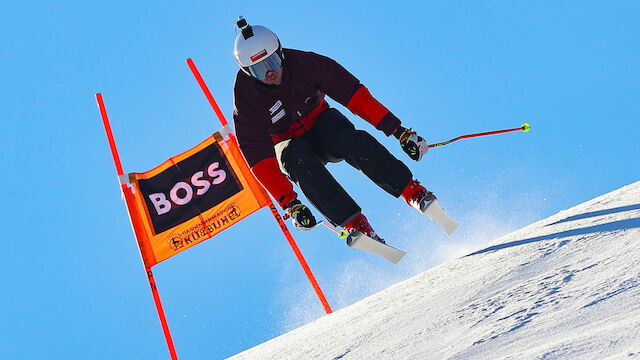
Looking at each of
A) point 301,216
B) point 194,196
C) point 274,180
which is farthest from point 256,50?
point 194,196

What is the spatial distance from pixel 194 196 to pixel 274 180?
2811mm

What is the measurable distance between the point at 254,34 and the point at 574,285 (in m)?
3.56

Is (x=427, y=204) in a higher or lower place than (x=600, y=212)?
higher

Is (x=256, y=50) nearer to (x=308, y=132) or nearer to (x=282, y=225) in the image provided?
(x=308, y=132)

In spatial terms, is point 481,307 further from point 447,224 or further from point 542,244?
point 447,224

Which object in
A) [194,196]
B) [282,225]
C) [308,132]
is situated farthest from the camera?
[194,196]

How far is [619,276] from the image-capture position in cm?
275

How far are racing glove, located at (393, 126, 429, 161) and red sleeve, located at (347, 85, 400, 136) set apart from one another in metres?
0.13

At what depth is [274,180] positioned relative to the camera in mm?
5609

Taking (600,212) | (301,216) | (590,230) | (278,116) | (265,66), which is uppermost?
(265,66)

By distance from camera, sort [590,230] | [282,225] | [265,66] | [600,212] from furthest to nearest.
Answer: [282,225] → [265,66] → [600,212] → [590,230]

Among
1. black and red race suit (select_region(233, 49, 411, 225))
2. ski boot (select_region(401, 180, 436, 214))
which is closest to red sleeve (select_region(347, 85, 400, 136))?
black and red race suit (select_region(233, 49, 411, 225))

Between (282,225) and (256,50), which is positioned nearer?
(256,50)

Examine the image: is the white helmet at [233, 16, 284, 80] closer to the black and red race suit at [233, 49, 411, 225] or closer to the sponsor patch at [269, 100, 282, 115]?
the black and red race suit at [233, 49, 411, 225]
